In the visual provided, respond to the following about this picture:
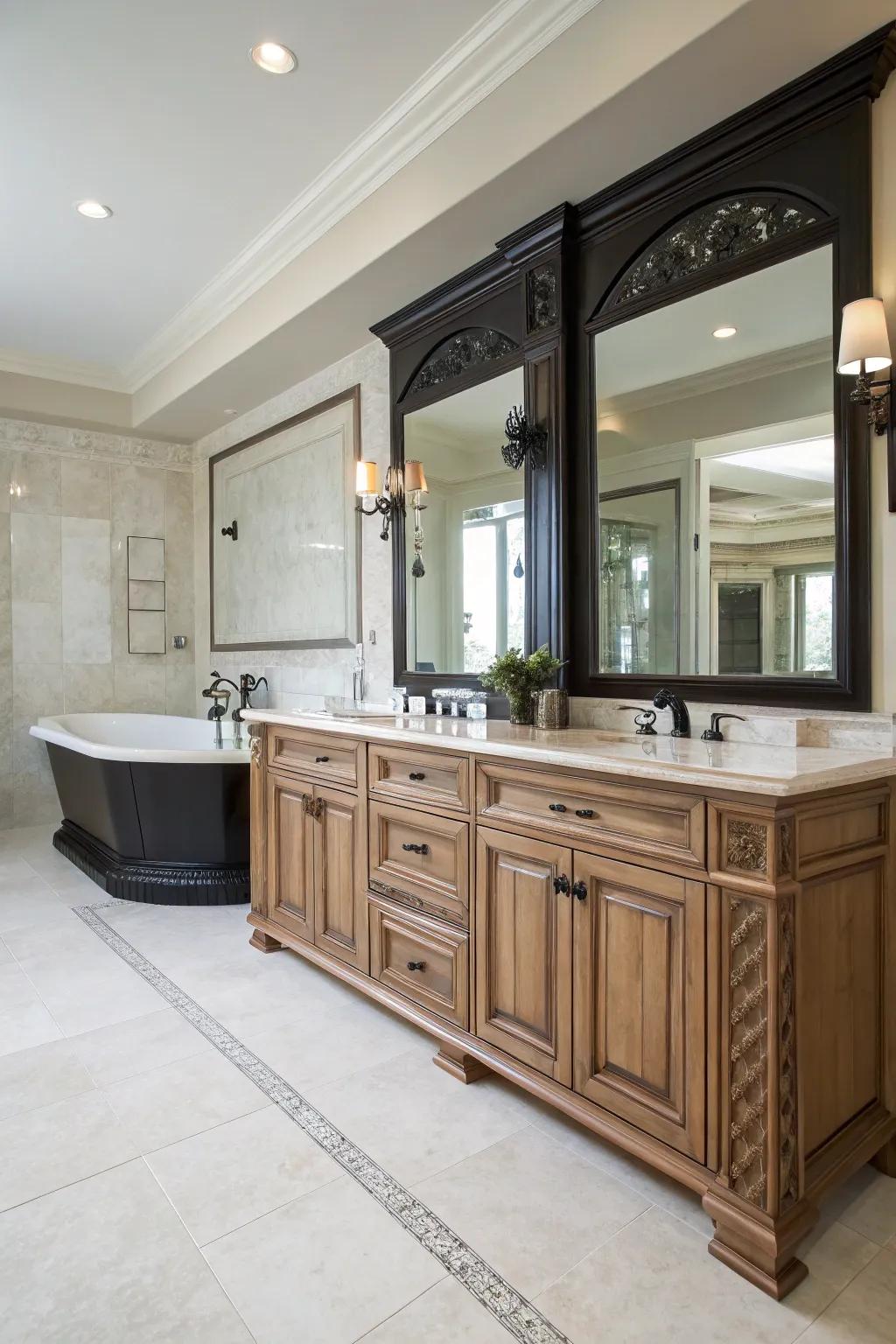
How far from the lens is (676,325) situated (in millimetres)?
2402

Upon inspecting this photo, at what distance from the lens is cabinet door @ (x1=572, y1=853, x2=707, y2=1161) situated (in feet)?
5.23

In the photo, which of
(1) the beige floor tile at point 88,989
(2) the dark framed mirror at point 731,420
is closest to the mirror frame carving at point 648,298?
(2) the dark framed mirror at point 731,420

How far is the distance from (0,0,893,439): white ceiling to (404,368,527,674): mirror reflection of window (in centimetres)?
54

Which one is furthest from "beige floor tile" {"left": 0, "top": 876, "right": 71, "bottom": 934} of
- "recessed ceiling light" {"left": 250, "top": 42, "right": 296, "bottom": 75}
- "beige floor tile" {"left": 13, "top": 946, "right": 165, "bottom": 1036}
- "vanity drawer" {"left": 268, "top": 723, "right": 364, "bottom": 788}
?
"recessed ceiling light" {"left": 250, "top": 42, "right": 296, "bottom": 75}

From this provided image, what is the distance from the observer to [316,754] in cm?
281

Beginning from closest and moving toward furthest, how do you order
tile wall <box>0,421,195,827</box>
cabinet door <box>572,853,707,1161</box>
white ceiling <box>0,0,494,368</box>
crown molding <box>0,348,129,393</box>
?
cabinet door <box>572,853,707,1161</box>
white ceiling <box>0,0,494,368</box>
crown molding <box>0,348,129,393</box>
tile wall <box>0,421,195,827</box>

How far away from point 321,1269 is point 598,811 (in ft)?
3.41

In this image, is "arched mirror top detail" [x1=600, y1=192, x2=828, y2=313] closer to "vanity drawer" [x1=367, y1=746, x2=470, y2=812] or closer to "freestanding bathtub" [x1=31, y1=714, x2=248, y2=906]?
"vanity drawer" [x1=367, y1=746, x2=470, y2=812]

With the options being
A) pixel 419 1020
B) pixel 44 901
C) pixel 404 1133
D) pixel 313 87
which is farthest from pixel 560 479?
pixel 44 901

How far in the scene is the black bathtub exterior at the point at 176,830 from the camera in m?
3.69

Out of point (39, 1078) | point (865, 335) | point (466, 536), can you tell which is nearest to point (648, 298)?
point (865, 335)

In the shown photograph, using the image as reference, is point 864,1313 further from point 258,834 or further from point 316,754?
point 258,834

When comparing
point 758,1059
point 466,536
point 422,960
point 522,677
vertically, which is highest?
point 466,536

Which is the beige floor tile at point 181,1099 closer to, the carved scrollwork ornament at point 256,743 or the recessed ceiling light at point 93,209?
the carved scrollwork ornament at point 256,743
